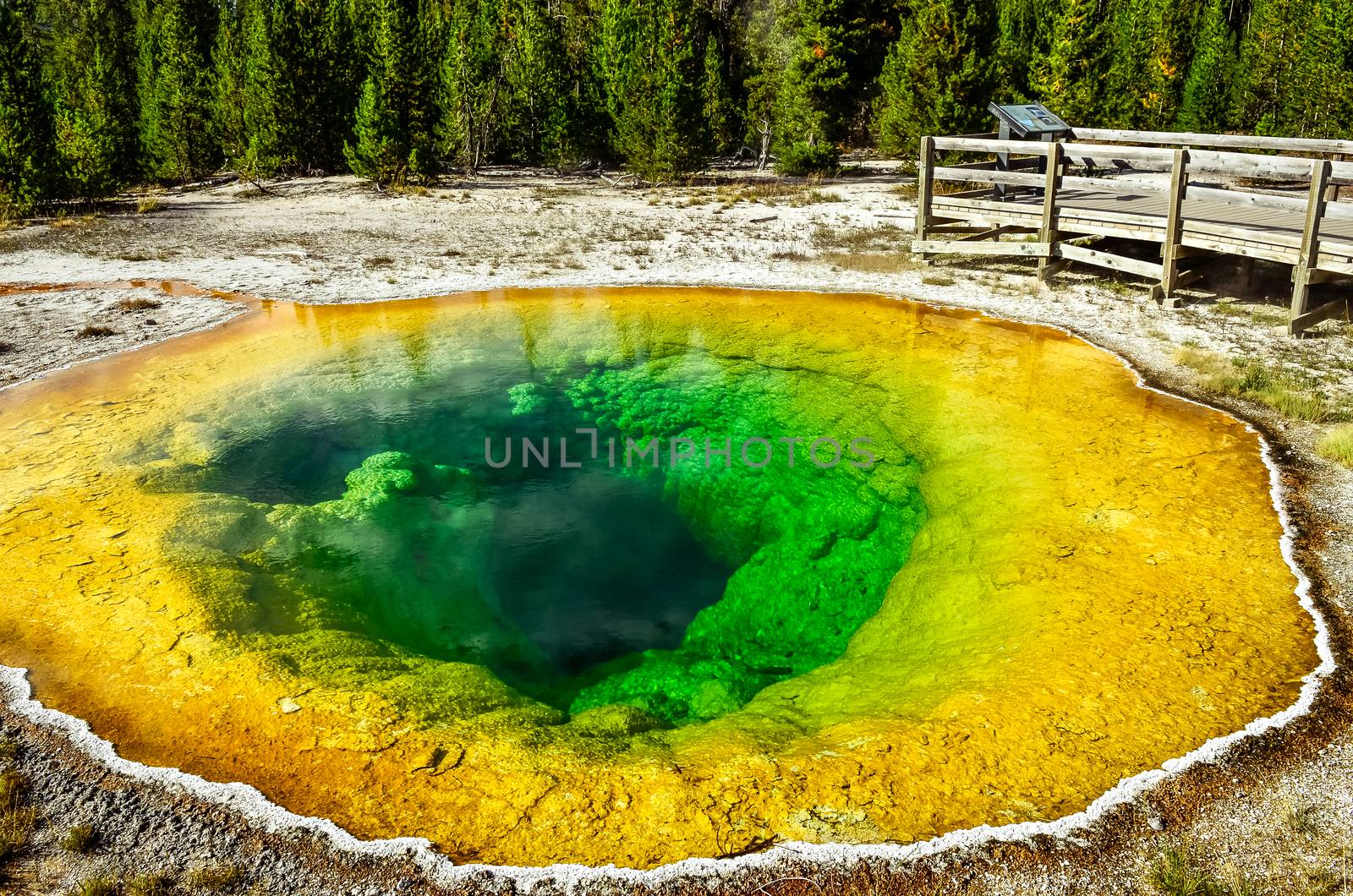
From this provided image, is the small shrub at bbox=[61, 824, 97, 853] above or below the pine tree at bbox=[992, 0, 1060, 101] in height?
below

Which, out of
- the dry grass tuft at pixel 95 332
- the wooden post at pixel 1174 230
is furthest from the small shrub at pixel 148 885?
the wooden post at pixel 1174 230

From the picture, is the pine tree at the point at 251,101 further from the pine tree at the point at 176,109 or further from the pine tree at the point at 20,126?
the pine tree at the point at 20,126

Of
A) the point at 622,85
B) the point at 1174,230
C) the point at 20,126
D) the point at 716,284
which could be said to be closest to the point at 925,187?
the point at 716,284

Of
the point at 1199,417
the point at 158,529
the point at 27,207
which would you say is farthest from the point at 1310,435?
the point at 27,207

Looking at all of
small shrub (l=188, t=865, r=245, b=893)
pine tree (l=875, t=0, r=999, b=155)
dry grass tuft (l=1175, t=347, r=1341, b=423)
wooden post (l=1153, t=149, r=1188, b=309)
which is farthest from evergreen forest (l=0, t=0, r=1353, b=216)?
small shrub (l=188, t=865, r=245, b=893)

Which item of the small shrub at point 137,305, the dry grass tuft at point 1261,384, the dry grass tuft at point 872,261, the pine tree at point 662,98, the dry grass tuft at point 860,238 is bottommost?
the dry grass tuft at point 1261,384

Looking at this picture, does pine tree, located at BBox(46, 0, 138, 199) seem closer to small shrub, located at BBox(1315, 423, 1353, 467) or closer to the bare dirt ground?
the bare dirt ground
